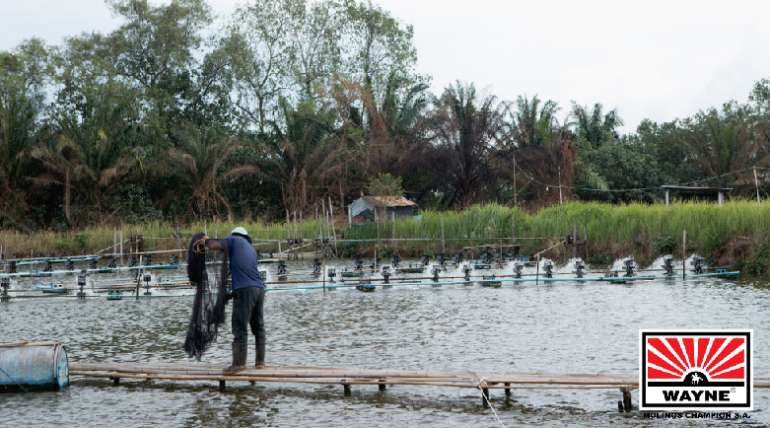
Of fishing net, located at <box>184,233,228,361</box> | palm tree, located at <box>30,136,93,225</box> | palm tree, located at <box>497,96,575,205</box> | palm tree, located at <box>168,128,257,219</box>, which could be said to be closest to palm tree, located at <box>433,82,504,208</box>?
palm tree, located at <box>497,96,575,205</box>

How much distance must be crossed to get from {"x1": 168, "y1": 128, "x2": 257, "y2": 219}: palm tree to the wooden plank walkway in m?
28.0

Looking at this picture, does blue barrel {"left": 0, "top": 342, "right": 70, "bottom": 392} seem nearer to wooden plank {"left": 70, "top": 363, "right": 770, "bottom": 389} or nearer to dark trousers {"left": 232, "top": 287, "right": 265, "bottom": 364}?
wooden plank {"left": 70, "top": 363, "right": 770, "bottom": 389}

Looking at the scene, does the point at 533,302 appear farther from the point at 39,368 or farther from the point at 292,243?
the point at 292,243

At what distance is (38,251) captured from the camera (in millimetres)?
37656

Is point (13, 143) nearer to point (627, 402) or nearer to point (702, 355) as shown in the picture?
point (627, 402)

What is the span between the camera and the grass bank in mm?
28078

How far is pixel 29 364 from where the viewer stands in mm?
11969

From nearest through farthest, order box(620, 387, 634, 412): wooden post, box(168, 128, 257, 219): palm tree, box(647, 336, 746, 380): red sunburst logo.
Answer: box(647, 336, 746, 380): red sunburst logo, box(620, 387, 634, 412): wooden post, box(168, 128, 257, 219): palm tree

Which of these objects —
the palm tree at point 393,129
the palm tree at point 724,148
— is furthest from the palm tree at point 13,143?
the palm tree at point 724,148

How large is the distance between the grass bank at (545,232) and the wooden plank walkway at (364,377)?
1736 centimetres

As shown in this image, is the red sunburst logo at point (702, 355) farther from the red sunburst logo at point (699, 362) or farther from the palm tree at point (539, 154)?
the palm tree at point (539, 154)

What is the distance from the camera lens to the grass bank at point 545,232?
2808 centimetres

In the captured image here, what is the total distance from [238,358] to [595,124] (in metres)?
38.4

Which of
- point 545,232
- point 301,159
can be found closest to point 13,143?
point 301,159
